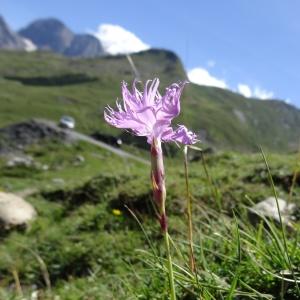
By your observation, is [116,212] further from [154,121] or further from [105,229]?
[154,121]

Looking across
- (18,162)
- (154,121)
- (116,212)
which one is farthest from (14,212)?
(18,162)

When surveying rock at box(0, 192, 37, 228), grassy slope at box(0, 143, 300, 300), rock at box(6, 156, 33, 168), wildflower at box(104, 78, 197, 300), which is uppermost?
wildflower at box(104, 78, 197, 300)

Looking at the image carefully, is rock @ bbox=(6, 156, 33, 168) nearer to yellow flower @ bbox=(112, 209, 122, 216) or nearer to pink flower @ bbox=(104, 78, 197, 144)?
yellow flower @ bbox=(112, 209, 122, 216)

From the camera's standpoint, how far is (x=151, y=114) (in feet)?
5.80

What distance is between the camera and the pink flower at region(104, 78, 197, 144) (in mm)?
1738

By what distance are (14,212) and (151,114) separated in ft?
28.4

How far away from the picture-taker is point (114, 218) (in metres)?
7.90

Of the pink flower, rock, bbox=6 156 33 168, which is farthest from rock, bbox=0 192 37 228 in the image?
rock, bbox=6 156 33 168

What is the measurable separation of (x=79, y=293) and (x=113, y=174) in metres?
5.32

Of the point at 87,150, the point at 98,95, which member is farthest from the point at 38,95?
the point at 87,150

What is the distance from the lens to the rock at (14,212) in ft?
31.8

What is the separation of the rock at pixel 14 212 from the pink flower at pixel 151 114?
8.36 metres

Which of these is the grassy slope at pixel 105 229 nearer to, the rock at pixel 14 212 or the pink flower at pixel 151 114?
the rock at pixel 14 212

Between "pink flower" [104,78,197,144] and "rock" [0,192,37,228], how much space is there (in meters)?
8.36
